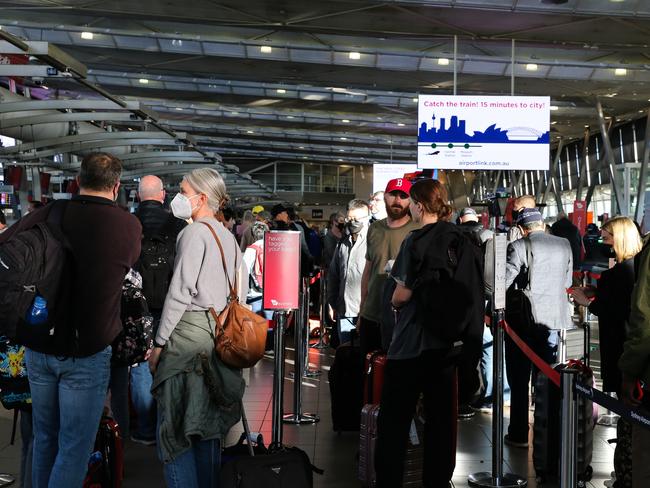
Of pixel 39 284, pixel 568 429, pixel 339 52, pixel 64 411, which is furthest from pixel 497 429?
pixel 339 52

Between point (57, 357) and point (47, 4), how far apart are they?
12218 millimetres

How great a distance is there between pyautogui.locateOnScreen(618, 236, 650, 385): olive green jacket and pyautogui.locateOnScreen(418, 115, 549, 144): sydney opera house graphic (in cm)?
785

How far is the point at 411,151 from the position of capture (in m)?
40.3

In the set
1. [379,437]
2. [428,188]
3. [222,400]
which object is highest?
[428,188]

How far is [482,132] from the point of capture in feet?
37.8

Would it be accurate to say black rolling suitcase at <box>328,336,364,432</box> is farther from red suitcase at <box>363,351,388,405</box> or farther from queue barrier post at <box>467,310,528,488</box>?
queue barrier post at <box>467,310,528,488</box>

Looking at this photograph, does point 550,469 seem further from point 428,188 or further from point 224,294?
point 224,294

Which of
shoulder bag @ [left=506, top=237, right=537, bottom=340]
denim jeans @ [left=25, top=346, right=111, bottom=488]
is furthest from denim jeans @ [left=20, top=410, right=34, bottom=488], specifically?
shoulder bag @ [left=506, top=237, right=537, bottom=340]

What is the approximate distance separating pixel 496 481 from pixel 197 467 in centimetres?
199

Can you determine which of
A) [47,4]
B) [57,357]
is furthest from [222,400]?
[47,4]

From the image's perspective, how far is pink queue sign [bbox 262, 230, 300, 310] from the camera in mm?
5762

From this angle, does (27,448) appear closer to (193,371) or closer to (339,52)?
(193,371)

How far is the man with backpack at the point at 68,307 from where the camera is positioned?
11.4 ft

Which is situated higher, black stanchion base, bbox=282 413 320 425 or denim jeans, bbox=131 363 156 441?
denim jeans, bbox=131 363 156 441
